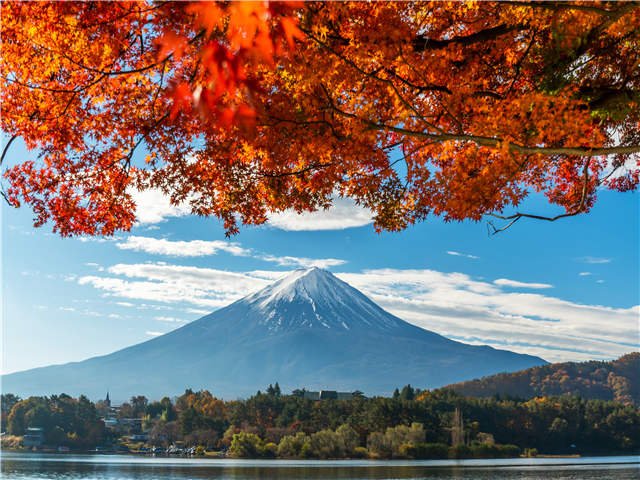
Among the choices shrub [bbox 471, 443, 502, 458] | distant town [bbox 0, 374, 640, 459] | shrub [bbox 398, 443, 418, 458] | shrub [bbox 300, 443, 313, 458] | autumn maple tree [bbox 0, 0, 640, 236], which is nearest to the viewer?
autumn maple tree [bbox 0, 0, 640, 236]

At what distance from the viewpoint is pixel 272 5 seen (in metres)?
2.30

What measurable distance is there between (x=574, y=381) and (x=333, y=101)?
109 meters

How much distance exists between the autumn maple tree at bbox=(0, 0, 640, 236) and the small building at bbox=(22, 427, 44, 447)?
8775 centimetres

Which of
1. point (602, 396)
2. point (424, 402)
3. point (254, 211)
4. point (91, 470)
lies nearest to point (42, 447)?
point (91, 470)

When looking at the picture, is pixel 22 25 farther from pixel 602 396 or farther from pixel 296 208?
pixel 602 396

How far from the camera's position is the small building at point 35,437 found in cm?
7838

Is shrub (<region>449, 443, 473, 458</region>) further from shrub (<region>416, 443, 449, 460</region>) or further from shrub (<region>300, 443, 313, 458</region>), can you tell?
shrub (<region>300, 443, 313, 458</region>)

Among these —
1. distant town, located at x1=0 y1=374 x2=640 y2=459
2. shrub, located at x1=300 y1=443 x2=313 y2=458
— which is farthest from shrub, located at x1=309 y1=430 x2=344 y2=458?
shrub, located at x1=300 y1=443 x2=313 y2=458

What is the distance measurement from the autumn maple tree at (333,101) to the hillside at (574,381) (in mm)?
97679

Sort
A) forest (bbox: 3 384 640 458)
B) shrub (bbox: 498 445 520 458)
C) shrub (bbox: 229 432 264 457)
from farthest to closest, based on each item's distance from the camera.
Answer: shrub (bbox: 498 445 520 458), shrub (bbox: 229 432 264 457), forest (bbox: 3 384 640 458)

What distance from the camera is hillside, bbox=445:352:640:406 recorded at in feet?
314

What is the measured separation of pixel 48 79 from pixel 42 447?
90.0 meters

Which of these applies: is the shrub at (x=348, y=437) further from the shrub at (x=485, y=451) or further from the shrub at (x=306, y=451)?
the shrub at (x=485, y=451)

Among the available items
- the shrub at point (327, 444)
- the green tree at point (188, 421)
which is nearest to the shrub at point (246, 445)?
the shrub at point (327, 444)
